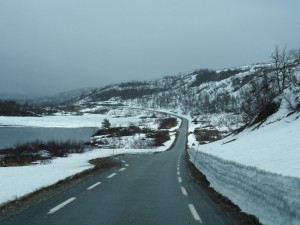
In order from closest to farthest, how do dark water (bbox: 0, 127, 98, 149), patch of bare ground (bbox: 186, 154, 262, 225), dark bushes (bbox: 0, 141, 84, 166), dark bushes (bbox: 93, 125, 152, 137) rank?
patch of bare ground (bbox: 186, 154, 262, 225) < dark bushes (bbox: 0, 141, 84, 166) < dark water (bbox: 0, 127, 98, 149) < dark bushes (bbox: 93, 125, 152, 137)

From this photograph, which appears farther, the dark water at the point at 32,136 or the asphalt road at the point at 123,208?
the dark water at the point at 32,136

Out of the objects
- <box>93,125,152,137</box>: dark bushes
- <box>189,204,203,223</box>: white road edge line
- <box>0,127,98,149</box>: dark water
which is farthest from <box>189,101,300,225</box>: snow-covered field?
<box>93,125,152,137</box>: dark bushes

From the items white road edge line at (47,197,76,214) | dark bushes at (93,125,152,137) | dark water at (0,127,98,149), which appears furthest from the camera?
dark bushes at (93,125,152,137)

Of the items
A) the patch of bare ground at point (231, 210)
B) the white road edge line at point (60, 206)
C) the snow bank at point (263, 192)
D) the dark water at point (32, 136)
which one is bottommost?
the dark water at point (32, 136)

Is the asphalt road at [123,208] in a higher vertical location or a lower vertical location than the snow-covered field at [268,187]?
lower

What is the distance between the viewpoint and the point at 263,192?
805cm

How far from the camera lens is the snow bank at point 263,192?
21.2 feet

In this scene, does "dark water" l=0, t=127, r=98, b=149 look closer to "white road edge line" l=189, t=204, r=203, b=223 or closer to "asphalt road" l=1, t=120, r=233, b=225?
"asphalt road" l=1, t=120, r=233, b=225

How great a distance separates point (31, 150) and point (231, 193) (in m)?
47.3

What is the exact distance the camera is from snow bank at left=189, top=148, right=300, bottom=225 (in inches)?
255

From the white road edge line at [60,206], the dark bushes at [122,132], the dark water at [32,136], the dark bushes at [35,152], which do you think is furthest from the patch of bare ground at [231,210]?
the dark bushes at [122,132]

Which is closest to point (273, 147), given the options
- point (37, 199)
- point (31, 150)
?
point (37, 199)

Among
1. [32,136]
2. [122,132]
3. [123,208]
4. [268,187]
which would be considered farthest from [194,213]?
[122,132]

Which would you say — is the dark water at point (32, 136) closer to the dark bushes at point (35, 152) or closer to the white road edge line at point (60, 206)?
the dark bushes at point (35, 152)
